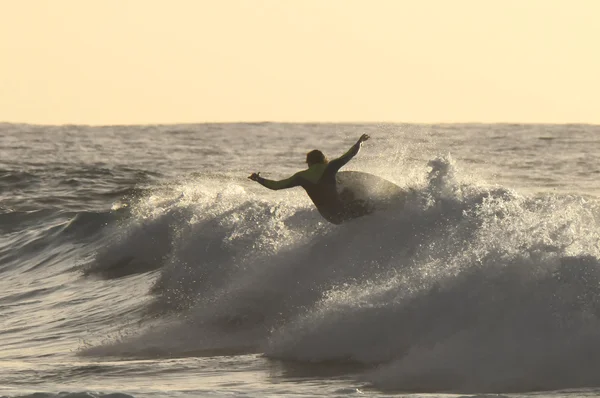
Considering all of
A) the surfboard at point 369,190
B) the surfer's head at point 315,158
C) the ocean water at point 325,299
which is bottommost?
the ocean water at point 325,299

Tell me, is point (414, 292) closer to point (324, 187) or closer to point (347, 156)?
point (347, 156)

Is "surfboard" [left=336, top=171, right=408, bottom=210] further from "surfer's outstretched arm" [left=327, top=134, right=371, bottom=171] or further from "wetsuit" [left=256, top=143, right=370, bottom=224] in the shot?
"surfer's outstretched arm" [left=327, top=134, right=371, bottom=171]

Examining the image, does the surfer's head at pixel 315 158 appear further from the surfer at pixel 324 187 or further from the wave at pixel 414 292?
the wave at pixel 414 292

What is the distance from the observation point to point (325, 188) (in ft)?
49.4

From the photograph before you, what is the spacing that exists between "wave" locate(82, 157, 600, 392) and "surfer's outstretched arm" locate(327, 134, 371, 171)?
41.8 inches

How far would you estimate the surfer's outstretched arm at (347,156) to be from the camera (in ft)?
46.3

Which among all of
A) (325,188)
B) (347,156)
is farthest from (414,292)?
(325,188)

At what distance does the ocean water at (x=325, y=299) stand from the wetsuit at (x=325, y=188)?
0.26 meters

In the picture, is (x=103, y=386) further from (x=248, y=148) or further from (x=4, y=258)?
(x=248, y=148)

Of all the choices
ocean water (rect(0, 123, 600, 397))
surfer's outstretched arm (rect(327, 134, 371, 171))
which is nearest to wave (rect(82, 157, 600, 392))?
ocean water (rect(0, 123, 600, 397))

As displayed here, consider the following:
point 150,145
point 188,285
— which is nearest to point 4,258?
point 188,285

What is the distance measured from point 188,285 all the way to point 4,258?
844 centimetres

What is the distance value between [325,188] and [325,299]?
2.06m

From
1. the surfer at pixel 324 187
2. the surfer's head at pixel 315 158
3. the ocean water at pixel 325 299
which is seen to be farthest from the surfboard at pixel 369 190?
the surfer's head at pixel 315 158
